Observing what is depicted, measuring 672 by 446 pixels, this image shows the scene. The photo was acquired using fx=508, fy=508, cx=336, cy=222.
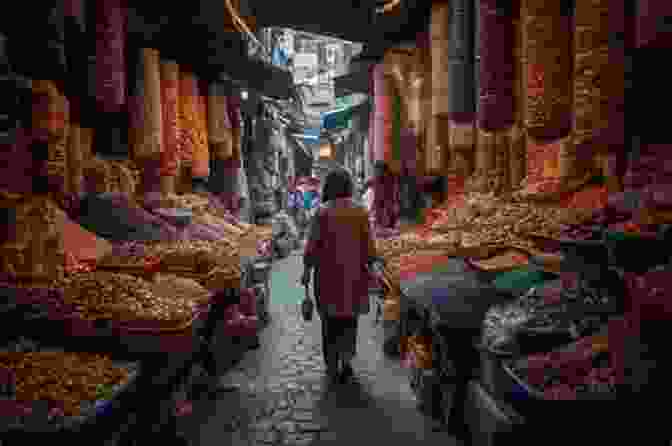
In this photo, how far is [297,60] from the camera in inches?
1104

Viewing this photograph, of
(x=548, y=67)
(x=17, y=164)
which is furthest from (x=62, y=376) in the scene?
(x=548, y=67)

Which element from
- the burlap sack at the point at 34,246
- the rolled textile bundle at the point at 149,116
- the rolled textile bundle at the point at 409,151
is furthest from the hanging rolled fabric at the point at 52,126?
the rolled textile bundle at the point at 409,151

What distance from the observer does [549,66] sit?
3.08 meters

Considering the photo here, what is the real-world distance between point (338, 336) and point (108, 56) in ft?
8.52

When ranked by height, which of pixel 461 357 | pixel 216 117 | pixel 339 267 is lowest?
pixel 461 357

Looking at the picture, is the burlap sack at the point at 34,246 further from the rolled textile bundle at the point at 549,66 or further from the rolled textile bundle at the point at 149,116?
the rolled textile bundle at the point at 549,66

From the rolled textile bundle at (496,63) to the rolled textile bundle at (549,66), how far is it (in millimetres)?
483

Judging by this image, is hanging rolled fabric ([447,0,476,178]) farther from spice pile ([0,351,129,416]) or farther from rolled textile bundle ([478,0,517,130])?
spice pile ([0,351,129,416])

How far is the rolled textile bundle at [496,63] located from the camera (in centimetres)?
360

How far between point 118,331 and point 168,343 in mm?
226

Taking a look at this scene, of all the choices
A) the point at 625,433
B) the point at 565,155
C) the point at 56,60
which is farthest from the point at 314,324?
the point at 625,433

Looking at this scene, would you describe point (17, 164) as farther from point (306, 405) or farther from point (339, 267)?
point (306, 405)

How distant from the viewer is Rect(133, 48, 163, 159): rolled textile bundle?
4.77 meters

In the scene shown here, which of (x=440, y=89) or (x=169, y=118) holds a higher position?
(x=440, y=89)
